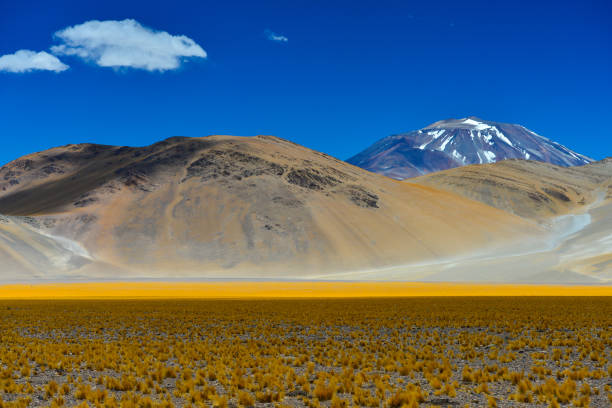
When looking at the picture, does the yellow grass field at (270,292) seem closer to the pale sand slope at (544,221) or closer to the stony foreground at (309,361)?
the pale sand slope at (544,221)

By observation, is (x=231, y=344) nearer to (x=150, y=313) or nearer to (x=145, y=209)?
(x=150, y=313)

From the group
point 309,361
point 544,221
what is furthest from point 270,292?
point 544,221

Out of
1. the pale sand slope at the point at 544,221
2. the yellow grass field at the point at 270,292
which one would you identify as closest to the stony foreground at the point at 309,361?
the yellow grass field at the point at 270,292

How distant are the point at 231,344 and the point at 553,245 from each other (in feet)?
388

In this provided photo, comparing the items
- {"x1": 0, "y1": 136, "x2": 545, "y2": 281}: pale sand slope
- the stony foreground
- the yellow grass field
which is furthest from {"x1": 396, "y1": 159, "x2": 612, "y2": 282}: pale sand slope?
the stony foreground

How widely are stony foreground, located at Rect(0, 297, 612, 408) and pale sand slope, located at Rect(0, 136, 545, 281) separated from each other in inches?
2697

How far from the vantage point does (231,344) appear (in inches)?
709

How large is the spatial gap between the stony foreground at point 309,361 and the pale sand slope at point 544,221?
66.0m

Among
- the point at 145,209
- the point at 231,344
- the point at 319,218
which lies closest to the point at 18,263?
the point at 145,209

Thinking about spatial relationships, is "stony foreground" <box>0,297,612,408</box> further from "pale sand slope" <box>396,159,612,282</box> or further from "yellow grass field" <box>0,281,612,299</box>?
"pale sand slope" <box>396,159,612,282</box>

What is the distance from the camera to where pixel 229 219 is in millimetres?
116812

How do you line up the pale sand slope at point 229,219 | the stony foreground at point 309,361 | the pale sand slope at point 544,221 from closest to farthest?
1. the stony foreground at point 309,361
2. the pale sand slope at point 544,221
3. the pale sand slope at point 229,219

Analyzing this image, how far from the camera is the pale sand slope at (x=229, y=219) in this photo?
331 feet

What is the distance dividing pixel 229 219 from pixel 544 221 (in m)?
88.9
